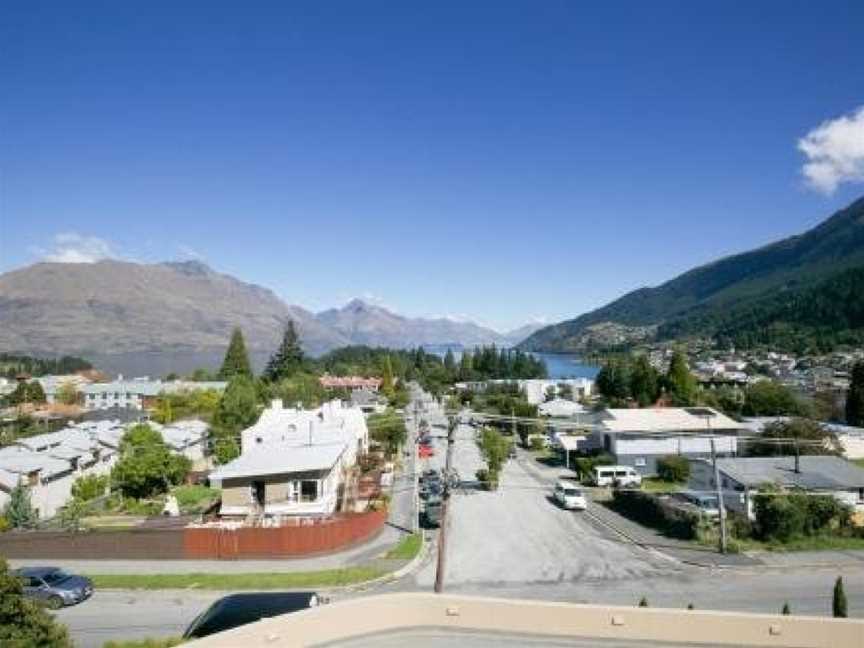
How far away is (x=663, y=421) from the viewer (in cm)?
6022

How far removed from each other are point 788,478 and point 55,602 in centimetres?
3429

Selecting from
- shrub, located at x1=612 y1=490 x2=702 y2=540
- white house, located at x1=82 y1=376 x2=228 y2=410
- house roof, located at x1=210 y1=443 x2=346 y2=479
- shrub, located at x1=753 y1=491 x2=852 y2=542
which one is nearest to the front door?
house roof, located at x1=210 y1=443 x2=346 y2=479

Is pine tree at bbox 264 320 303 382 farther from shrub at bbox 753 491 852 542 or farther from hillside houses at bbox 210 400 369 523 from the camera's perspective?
shrub at bbox 753 491 852 542

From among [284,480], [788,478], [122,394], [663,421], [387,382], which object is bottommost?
[788,478]

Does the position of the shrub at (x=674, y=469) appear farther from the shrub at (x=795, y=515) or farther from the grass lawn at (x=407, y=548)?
the grass lawn at (x=407, y=548)

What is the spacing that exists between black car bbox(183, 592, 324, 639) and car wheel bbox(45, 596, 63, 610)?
874cm

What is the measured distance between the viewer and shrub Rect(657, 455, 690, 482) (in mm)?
52344

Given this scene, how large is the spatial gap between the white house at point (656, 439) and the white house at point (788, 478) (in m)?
9.18

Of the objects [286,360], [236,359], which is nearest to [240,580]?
[236,359]

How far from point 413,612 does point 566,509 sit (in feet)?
99.4

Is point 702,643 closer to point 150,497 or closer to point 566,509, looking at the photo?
point 566,509

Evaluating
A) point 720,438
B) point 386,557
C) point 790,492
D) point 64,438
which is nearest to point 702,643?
point 386,557

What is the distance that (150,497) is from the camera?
46.4m

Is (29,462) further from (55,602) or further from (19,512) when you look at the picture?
(55,602)
